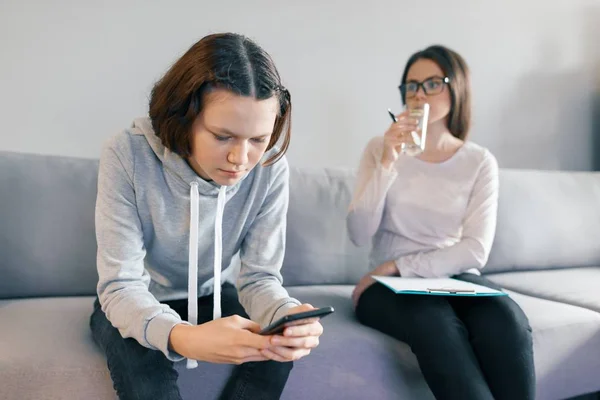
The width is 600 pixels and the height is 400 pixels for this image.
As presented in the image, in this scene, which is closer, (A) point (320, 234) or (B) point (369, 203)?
(B) point (369, 203)

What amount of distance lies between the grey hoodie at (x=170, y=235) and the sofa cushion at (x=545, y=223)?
3.43 ft

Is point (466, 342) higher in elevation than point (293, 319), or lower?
lower

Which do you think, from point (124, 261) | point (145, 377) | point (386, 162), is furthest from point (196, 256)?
point (386, 162)

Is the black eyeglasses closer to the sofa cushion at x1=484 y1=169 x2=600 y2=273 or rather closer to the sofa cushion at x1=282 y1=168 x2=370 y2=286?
the sofa cushion at x1=282 y1=168 x2=370 y2=286

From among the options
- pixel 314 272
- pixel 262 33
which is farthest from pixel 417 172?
pixel 262 33

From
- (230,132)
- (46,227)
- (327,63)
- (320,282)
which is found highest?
(327,63)

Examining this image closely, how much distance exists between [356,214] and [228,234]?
0.44 meters

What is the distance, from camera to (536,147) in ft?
8.00

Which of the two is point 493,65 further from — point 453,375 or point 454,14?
point 453,375

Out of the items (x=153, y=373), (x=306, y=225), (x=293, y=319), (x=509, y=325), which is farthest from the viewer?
(x=306, y=225)

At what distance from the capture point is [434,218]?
1.42 metres

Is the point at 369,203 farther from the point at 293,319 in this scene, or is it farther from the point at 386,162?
the point at 293,319

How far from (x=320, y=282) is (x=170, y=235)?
70cm

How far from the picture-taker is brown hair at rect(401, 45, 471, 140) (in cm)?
148
